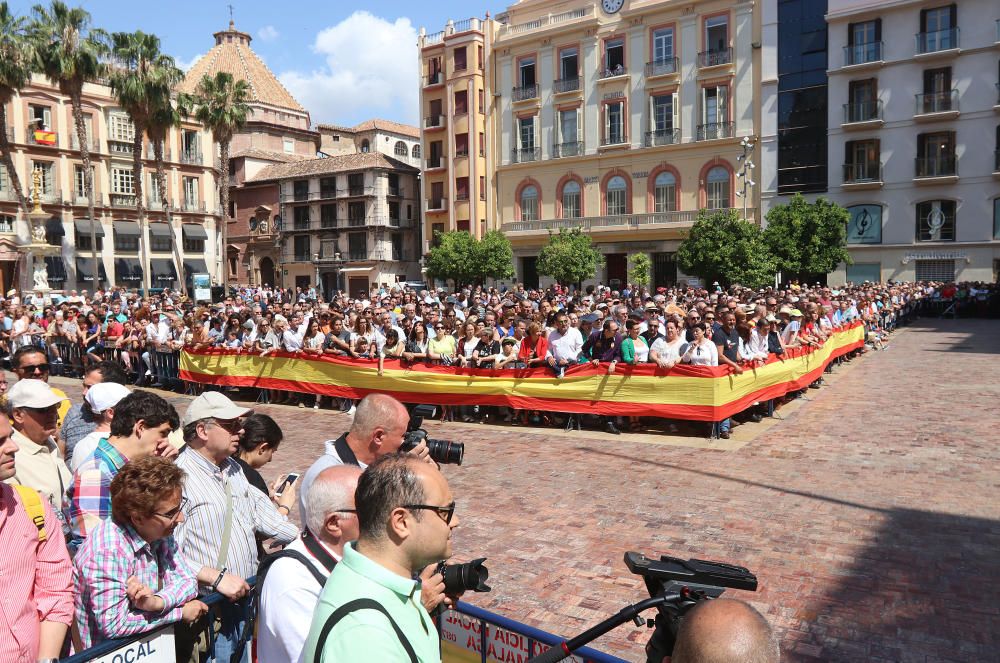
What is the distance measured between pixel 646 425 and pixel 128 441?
911 centimetres

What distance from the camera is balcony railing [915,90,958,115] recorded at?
123 ft

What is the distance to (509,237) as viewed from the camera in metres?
49.2

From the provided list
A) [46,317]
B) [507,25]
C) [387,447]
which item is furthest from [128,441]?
[507,25]

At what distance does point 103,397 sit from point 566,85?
4438 cm

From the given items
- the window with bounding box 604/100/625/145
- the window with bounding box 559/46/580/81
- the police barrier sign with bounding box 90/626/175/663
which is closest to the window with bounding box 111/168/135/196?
the window with bounding box 559/46/580/81

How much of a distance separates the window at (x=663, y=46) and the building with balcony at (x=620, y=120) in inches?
2.4

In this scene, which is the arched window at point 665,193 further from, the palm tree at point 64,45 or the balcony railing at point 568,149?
the palm tree at point 64,45

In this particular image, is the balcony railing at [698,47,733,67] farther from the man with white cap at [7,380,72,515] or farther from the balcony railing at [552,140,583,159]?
the man with white cap at [7,380,72,515]

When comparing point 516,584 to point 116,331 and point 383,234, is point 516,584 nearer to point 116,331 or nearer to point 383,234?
point 116,331

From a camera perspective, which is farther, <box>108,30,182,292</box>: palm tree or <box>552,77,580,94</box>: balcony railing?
<box>552,77,580,94</box>: balcony railing

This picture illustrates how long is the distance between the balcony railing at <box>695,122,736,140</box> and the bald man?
42786mm

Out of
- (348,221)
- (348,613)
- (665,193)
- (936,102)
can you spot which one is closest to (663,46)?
(665,193)

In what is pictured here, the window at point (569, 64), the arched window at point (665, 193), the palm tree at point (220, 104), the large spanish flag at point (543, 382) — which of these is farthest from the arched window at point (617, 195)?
the large spanish flag at point (543, 382)

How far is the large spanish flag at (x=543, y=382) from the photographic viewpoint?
1159 centimetres
